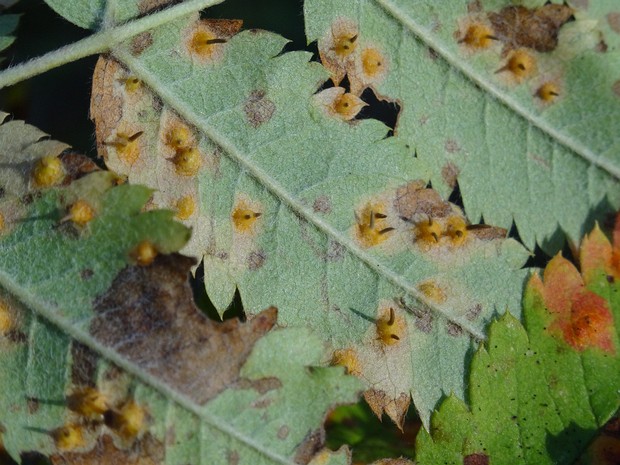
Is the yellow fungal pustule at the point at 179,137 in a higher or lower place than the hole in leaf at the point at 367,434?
higher

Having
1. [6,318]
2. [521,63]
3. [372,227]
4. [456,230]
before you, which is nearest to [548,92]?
[521,63]

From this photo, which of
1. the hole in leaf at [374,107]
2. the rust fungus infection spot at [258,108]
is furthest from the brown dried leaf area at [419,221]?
the rust fungus infection spot at [258,108]

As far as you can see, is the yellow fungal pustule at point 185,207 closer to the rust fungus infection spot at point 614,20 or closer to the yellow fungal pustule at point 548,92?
the yellow fungal pustule at point 548,92

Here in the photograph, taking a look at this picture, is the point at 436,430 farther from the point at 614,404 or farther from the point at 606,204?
the point at 606,204

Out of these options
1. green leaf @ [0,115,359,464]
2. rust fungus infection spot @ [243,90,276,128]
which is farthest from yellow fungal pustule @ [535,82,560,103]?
green leaf @ [0,115,359,464]

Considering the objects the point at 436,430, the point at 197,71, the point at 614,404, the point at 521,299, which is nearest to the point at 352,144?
the point at 197,71

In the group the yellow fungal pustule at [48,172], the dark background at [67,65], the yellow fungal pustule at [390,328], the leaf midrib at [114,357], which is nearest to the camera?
the leaf midrib at [114,357]
